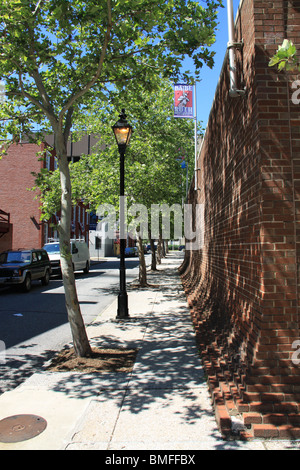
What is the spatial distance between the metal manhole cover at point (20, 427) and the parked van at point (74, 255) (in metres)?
18.2

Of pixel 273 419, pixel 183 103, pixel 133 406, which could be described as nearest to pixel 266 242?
pixel 273 419

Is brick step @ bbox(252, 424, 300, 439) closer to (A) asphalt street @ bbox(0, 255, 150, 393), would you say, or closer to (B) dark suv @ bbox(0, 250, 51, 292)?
(A) asphalt street @ bbox(0, 255, 150, 393)

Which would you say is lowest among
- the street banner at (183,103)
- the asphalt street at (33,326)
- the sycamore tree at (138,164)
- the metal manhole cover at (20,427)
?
the asphalt street at (33,326)

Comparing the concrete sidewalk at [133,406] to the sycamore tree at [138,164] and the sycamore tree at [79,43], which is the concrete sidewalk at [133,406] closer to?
the sycamore tree at [79,43]

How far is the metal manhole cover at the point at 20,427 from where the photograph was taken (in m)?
3.75

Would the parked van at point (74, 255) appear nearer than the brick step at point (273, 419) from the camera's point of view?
No

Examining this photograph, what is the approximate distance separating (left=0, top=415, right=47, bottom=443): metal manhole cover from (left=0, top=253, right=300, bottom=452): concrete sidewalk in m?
0.09

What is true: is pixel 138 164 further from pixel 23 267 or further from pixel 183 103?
pixel 23 267

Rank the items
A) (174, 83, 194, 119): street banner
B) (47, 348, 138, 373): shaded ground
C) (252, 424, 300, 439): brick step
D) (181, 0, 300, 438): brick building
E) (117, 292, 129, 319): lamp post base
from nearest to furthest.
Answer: (252, 424, 300, 439): brick step, (181, 0, 300, 438): brick building, (47, 348, 138, 373): shaded ground, (117, 292, 129, 319): lamp post base, (174, 83, 194, 119): street banner

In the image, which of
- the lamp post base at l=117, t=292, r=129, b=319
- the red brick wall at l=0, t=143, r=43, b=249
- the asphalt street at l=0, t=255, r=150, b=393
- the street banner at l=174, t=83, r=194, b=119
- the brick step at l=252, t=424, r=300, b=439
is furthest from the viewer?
the red brick wall at l=0, t=143, r=43, b=249

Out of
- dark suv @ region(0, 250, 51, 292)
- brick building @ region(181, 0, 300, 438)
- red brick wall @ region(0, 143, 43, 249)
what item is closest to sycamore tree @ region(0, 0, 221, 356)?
brick building @ region(181, 0, 300, 438)

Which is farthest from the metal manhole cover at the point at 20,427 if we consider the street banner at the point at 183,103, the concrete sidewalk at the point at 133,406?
the street banner at the point at 183,103

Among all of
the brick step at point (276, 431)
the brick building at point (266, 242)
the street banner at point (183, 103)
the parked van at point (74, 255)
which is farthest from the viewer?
the parked van at point (74, 255)

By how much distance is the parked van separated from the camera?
22327 millimetres
